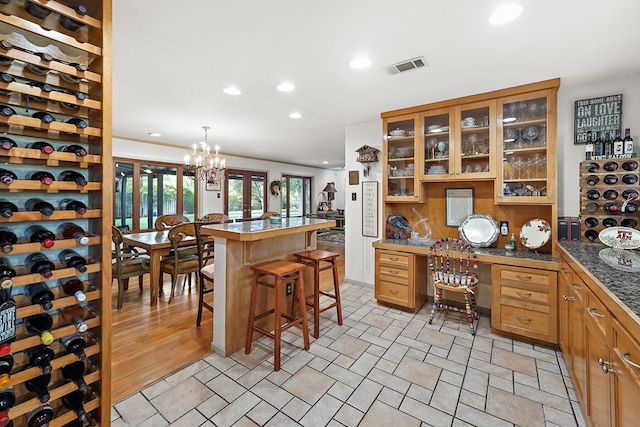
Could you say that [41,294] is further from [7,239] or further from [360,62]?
[360,62]

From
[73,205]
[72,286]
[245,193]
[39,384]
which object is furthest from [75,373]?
[245,193]

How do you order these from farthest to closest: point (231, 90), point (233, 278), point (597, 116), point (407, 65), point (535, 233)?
1. point (231, 90)
2. point (535, 233)
3. point (597, 116)
4. point (233, 278)
5. point (407, 65)

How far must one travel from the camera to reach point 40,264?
110cm

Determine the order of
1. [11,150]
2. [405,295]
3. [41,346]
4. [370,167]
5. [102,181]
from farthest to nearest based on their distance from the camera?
1. [370,167]
2. [405,295]
3. [102,181]
4. [41,346]
5. [11,150]

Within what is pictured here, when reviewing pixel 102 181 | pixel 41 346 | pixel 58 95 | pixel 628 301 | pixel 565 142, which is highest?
pixel 565 142

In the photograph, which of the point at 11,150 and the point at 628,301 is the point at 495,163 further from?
the point at 11,150

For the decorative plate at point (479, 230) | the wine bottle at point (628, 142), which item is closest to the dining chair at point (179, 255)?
the decorative plate at point (479, 230)

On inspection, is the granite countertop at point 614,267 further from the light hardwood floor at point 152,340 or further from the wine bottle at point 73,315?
the light hardwood floor at point 152,340

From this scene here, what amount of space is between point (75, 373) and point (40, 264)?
49 centimetres

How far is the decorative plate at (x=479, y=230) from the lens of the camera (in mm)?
2971

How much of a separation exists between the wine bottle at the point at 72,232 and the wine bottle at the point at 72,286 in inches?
7.6

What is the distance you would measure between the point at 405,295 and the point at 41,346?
294 centimetres

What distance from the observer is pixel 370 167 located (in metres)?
3.92

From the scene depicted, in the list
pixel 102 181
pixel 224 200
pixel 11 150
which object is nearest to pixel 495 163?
pixel 102 181
